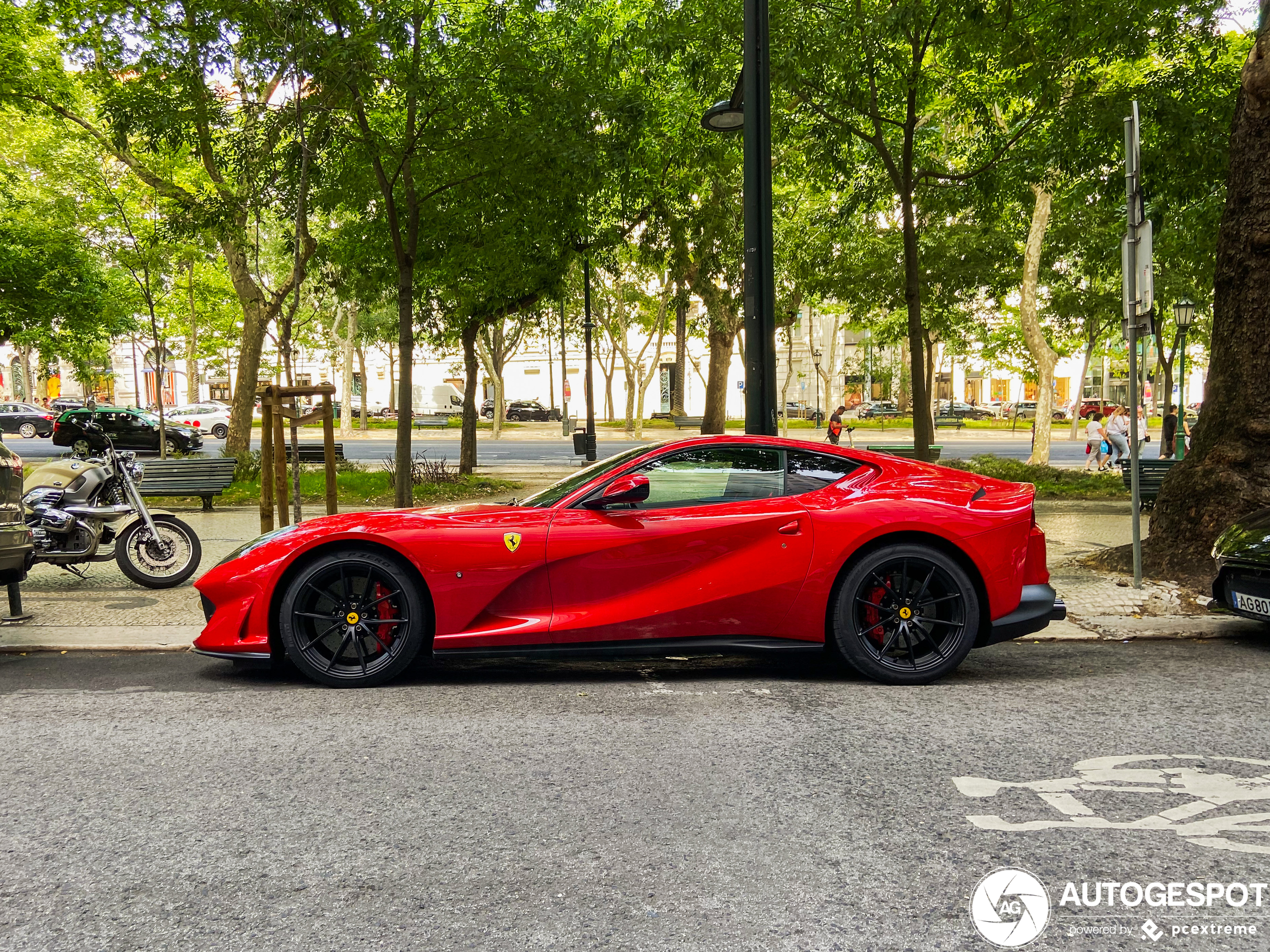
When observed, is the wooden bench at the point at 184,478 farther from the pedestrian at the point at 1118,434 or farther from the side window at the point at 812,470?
the pedestrian at the point at 1118,434

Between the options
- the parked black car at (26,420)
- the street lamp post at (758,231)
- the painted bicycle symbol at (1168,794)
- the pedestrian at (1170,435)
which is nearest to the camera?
the painted bicycle symbol at (1168,794)

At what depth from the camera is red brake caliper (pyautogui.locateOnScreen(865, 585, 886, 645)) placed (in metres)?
5.21

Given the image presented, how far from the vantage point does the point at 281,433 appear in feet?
29.3

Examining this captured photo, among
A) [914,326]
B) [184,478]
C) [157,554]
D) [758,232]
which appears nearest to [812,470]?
[758,232]

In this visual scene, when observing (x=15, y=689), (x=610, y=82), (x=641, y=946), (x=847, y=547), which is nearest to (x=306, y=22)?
(x=610, y=82)

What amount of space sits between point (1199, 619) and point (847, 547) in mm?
3252

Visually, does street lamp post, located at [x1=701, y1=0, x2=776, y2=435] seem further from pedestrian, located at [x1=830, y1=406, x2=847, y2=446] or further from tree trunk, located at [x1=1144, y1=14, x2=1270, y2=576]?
pedestrian, located at [x1=830, y1=406, x2=847, y2=446]

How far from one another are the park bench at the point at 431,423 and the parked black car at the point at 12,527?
45.6m

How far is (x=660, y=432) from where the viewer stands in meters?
47.7

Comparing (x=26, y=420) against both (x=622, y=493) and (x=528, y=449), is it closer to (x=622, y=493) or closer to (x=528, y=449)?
(x=528, y=449)

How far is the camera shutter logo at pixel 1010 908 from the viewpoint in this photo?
8.39 ft

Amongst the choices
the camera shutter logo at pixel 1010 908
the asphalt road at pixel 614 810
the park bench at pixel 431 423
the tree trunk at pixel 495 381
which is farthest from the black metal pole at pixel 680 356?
the camera shutter logo at pixel 1010 908

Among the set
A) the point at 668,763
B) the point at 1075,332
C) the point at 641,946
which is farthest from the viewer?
the point at 1075,332

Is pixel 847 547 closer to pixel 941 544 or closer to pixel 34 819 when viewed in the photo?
pixel 941 544
